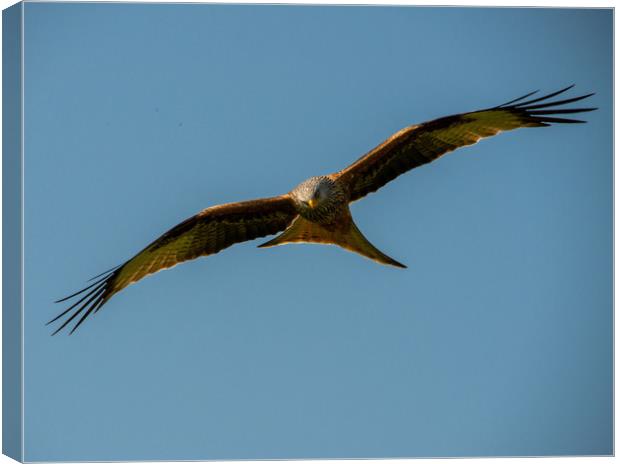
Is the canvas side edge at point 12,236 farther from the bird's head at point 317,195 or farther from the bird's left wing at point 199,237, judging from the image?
the bird's head at point 317,195

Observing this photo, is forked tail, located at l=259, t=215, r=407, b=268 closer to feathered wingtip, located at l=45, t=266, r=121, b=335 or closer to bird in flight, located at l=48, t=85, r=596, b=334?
bird in flight, located at l=48, t=85, r=596, b=334

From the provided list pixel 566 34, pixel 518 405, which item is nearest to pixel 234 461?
pixel 518 405

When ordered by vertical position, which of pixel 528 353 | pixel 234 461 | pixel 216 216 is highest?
pixel 216 216

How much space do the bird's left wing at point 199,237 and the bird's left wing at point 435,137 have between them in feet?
1.62

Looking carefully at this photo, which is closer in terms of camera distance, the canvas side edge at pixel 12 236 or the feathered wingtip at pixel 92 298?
the canvas side edge at pixel 12 236

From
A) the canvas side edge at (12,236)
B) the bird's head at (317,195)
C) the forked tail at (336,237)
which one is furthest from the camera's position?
the forked tail at (336,237)

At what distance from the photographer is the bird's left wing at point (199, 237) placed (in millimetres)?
7410

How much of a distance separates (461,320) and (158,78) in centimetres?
235

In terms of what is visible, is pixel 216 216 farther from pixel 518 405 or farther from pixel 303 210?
pixel 518 405

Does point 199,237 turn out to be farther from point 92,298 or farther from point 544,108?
point 544,108

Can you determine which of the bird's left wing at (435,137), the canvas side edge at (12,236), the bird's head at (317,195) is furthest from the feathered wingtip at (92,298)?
the bird's left wing at (435,137)

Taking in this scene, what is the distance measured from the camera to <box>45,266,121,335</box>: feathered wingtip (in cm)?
716

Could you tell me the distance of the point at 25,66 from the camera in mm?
6895

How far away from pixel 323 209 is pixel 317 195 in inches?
4.0
